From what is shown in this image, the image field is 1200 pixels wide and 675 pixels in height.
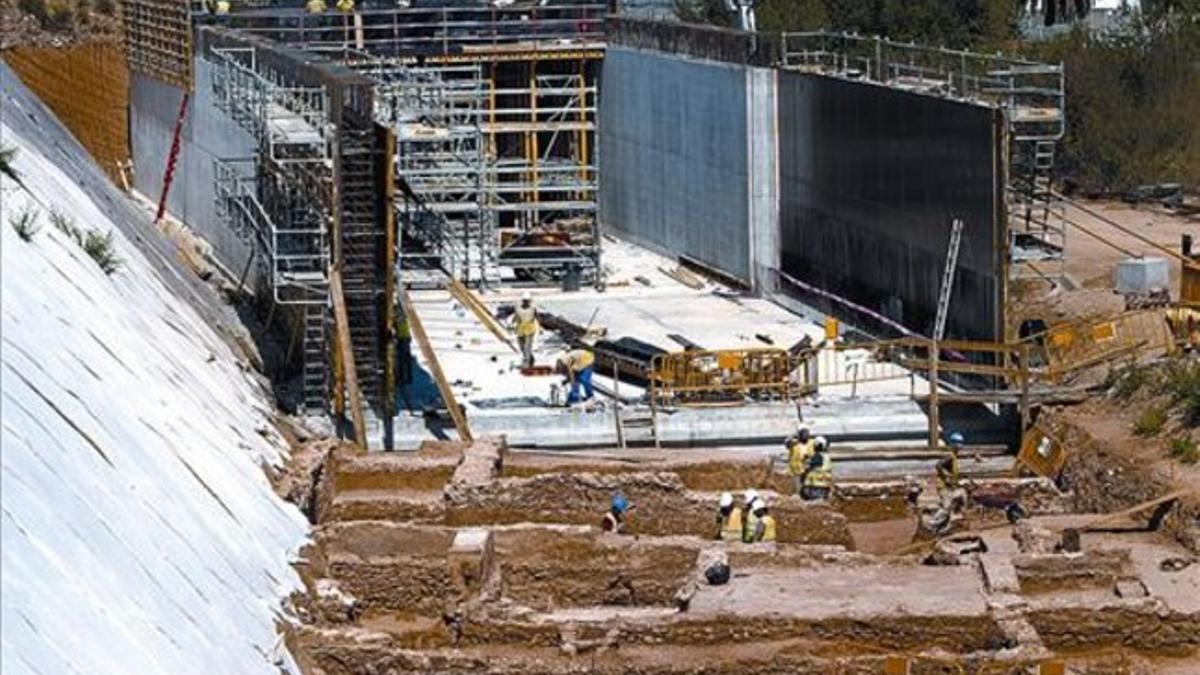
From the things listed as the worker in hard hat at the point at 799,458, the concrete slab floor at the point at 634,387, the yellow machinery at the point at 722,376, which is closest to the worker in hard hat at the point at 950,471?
the concrete slab floor at the point at 634,387

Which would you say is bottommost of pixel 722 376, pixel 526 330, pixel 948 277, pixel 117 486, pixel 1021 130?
pixel 722 376

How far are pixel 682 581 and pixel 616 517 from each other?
2.12 metres

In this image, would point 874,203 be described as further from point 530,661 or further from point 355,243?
point 530,661

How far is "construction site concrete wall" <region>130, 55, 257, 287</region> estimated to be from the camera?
40.2 metres

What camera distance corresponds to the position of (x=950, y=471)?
29969mm

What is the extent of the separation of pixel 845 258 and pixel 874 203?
1.46 m

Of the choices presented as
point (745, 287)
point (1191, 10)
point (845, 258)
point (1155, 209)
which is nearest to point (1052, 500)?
point (845, 258)

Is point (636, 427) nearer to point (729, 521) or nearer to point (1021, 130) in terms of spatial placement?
point (1021, 130)

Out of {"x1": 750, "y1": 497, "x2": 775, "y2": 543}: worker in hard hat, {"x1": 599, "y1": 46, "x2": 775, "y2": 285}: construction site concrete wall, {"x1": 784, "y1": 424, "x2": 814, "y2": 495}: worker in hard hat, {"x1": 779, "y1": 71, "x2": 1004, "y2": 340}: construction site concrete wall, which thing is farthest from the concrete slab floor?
{"x1": 750, "y1": 497, "x2": 775, "y2": 543}: worker in hard hat

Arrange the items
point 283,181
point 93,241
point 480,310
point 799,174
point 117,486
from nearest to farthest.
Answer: point 117,486
point 93,241
point 283,181
point 480,310
point 799,174

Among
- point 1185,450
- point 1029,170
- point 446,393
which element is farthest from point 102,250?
point 1029,170

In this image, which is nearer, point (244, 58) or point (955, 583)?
point (955, 583)

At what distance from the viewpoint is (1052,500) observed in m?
29.4

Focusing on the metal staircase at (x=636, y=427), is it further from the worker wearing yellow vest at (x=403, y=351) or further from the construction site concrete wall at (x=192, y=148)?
the construction site concrete wall at (x=192, y=148)
